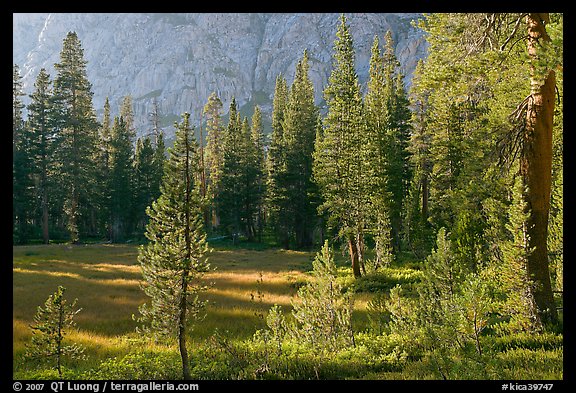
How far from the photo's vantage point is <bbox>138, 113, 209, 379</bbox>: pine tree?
638cm

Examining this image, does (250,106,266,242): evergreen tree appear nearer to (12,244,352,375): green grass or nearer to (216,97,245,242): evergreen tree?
(216,97,245,242): evergreen tree

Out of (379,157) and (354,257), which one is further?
(379,157)

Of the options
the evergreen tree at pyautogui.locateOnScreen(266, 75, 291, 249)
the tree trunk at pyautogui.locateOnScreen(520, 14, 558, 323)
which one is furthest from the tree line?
the evergreen tree at pyautogui.locateOnScreen(266, 75, 291, 249)

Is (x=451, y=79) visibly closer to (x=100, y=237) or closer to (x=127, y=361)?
(x=127, y=361)

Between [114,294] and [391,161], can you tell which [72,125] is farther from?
[391,161]

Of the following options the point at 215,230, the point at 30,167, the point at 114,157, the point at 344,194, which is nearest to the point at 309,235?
the point at 215,230

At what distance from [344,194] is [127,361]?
1557 centimetres

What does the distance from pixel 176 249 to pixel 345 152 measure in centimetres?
1601

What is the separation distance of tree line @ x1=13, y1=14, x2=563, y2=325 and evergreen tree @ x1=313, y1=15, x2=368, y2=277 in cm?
8

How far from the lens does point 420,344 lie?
808cm

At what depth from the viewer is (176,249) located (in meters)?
6.38

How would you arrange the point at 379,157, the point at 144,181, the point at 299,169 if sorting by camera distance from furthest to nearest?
the point at 144,181
the point at 299,169
the point at 379,157

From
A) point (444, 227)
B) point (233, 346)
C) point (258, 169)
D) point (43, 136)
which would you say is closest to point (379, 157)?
point (444, 227)
